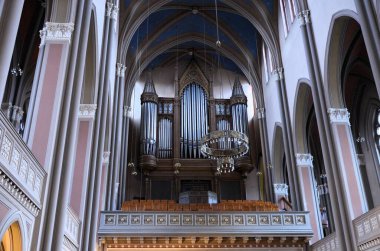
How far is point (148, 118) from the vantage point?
26.6 metres

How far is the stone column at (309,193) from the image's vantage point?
17.8 m

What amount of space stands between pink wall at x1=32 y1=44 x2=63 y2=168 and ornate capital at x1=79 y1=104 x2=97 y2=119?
4.09 metres

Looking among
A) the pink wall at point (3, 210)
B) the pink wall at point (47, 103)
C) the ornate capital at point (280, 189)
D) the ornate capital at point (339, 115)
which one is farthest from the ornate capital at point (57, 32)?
the ornate capital at point (280, 189)

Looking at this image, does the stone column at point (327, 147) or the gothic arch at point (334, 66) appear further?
the gothic arch at point (334, 66)

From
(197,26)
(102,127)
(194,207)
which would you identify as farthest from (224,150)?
(197,26)

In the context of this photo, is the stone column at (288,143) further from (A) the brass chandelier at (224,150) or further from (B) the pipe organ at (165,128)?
(B) the pipe organ at (165,128)

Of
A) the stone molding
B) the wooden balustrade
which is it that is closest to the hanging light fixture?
the wooden balustrade

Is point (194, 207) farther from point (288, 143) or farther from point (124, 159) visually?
point (124, 159)

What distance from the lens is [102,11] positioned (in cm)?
1655

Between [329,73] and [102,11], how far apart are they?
886cm

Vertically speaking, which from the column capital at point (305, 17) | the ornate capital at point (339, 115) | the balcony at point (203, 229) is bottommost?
the balcony at point (203, 229)

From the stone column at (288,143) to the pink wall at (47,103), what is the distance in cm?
1226

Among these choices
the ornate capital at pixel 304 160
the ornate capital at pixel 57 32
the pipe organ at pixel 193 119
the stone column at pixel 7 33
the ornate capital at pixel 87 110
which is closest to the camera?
the stone column at pixel 7 33

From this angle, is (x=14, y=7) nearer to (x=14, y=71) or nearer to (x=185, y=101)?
(x=14, y=71)
